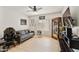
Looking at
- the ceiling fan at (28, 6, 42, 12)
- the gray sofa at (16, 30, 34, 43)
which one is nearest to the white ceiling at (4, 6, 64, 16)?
the ceiling fan at (28, 6, 42, 12)

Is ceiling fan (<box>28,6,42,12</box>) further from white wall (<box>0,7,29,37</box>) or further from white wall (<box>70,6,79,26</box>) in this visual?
white wall (<box>70,6,79,26</box>)

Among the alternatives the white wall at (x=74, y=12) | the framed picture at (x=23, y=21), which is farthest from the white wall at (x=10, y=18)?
the white wall at (x=74, y=12)

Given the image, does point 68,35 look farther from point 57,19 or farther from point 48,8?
point 48,8

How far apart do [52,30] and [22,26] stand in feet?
2.30

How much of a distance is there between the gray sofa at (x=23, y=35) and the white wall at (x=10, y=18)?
0.31ft

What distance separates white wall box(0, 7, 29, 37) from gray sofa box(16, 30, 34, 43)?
0.10 meters

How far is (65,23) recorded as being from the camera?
218cm

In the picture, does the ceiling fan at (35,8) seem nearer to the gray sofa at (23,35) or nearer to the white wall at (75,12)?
the gray sofa at (23,35)

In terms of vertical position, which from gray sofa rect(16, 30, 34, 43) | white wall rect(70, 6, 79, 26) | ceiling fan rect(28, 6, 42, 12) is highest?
ceiling fan rect(28, 6, 42, 12)

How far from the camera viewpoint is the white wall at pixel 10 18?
2057mm

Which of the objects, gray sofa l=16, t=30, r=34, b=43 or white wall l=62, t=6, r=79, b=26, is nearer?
white wall l=62, t=6, r=79, b=26

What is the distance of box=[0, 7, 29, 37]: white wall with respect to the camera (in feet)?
6.75
